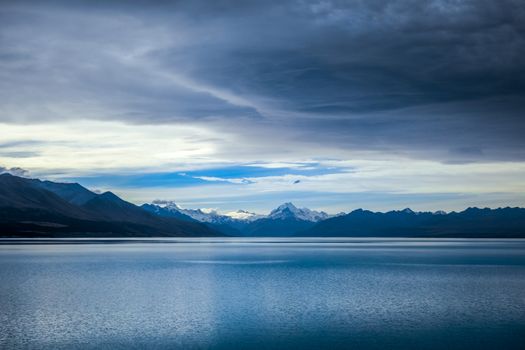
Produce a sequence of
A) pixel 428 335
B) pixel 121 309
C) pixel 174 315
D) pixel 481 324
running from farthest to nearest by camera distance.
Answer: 1. pixel 121 309
2. pixel 174 315
3. pixel 481 324
4. pixel 428 335

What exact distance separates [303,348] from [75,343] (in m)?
19.4

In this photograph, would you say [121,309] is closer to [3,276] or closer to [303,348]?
[303,348]

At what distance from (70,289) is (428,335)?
57009 mm

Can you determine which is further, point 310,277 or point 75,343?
point 310,277

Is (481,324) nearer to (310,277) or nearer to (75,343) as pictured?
(75,343)

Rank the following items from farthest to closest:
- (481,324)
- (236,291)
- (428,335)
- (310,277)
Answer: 1. (310,277)
2. (236,291)
3. (481,324)
4. (428,335)

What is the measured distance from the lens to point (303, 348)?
46094mm

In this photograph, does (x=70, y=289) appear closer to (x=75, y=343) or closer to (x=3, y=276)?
(x=3, y=276)

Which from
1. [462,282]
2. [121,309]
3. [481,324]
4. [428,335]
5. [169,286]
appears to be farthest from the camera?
[462,282]

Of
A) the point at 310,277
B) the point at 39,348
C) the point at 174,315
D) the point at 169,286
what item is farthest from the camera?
the point at 310,277

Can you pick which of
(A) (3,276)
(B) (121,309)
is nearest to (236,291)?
(B) (121,309)

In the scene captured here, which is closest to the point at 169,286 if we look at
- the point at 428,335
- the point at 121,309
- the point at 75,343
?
the point at 121,309

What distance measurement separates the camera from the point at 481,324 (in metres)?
56.2

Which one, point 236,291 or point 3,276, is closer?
point 236,291
